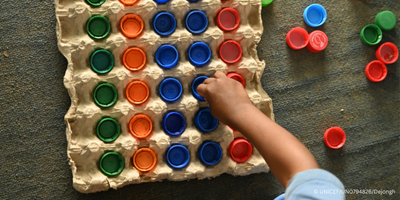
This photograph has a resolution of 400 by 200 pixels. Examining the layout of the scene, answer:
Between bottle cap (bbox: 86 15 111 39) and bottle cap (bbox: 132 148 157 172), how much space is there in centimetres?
33

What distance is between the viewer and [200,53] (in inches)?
33.6

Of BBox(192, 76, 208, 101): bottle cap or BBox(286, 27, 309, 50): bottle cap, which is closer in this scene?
BBox(192, 76, 208, 101): bottle cap

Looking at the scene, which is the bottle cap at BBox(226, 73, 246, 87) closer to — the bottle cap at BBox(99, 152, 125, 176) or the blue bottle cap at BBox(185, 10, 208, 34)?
the blue bottle cap at BBox(185, 10, 208, 34)

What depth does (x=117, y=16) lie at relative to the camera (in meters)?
0.80

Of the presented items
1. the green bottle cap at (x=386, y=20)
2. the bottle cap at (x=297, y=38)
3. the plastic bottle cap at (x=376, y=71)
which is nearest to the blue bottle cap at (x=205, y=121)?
the bottle cap at (x=297, y=38)

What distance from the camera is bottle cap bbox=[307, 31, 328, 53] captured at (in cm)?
98

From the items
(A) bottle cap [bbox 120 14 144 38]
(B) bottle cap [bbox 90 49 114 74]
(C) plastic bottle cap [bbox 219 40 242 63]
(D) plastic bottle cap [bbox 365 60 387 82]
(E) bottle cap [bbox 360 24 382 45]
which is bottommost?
(D) plastic bottle cap [bbox 365 60 387 82]

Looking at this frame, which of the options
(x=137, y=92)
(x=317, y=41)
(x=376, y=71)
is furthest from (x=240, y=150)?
(x=376, y=71)

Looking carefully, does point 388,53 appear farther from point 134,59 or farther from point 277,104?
point 134,59

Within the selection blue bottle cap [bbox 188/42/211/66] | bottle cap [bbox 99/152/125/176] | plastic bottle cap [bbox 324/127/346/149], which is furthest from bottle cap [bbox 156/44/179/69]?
plastic bottle cap [bbox 324/127/346/149]

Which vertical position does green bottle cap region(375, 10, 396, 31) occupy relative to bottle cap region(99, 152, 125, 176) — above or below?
above

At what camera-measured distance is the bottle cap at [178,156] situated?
32.9 inches

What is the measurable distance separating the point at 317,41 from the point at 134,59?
61cm

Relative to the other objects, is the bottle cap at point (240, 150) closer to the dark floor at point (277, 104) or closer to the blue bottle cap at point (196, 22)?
the dark floor at point (277, 104)
